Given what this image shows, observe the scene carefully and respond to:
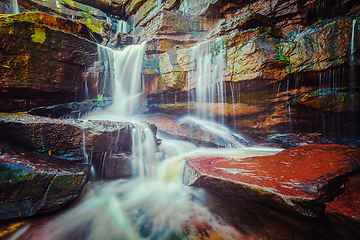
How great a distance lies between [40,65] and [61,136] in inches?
152

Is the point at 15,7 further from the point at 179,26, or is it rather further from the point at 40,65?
the point at 179,26

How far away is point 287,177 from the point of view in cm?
262

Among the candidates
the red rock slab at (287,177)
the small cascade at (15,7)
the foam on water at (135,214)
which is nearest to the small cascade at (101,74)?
the foam on water at (135,214)

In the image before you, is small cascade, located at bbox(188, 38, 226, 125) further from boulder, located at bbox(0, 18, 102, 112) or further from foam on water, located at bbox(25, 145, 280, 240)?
foam on water, located at bbox(25, 145, 280, 240)

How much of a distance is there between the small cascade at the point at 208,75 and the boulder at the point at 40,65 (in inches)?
194

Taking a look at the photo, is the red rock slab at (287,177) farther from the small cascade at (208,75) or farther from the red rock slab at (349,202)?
the small cascade at (208,75)

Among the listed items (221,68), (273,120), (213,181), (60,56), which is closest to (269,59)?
(221,68)

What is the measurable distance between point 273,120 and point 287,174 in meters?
6.00

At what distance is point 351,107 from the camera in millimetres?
6355

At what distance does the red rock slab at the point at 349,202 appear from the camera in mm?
1876

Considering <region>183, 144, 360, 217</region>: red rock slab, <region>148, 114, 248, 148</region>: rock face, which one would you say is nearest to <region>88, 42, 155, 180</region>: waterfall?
<region>148, 114, 248, 148</region>: rock face

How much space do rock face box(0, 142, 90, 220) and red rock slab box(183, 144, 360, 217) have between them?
2.61m

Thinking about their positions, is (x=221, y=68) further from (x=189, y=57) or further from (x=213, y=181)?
(x=213, y=181)

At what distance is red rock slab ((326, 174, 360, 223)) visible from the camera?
188 cm
